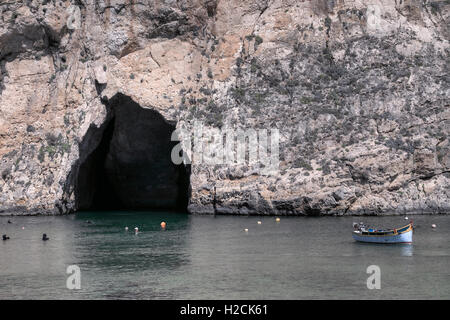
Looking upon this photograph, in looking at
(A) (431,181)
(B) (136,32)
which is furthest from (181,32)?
(A) (431,181)

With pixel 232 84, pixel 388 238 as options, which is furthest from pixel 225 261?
pixel 232 84

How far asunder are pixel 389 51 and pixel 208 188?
1113 inches

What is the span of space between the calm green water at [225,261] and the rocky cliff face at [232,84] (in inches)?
399

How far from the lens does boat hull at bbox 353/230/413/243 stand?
5878 centimetres

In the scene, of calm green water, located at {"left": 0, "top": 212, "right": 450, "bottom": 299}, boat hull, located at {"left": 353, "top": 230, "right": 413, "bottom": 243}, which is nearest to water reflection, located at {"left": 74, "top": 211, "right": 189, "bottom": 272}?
calm green water, located at {"left": 0, "top": 212, "right": 450, "bottom": 299}

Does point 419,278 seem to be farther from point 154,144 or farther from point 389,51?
point 154,144

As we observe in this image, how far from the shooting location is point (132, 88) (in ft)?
302

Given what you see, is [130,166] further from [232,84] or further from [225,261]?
[225,261]

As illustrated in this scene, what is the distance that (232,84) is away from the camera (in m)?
93.4

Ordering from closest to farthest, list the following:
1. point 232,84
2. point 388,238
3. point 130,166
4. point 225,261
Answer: point 225,261 < point 388,238 < point 232,84 < point 130,166

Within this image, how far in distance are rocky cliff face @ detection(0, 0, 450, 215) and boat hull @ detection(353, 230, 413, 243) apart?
22.3 metres

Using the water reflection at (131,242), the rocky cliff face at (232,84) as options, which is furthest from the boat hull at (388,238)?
the rocky cliff face at (232,84)

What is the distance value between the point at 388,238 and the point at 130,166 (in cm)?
5571

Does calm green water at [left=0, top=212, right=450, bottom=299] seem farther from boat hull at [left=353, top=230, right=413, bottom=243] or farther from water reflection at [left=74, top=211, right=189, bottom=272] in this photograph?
boat hull at [left=353, top=230, right=413, bottom=243]
